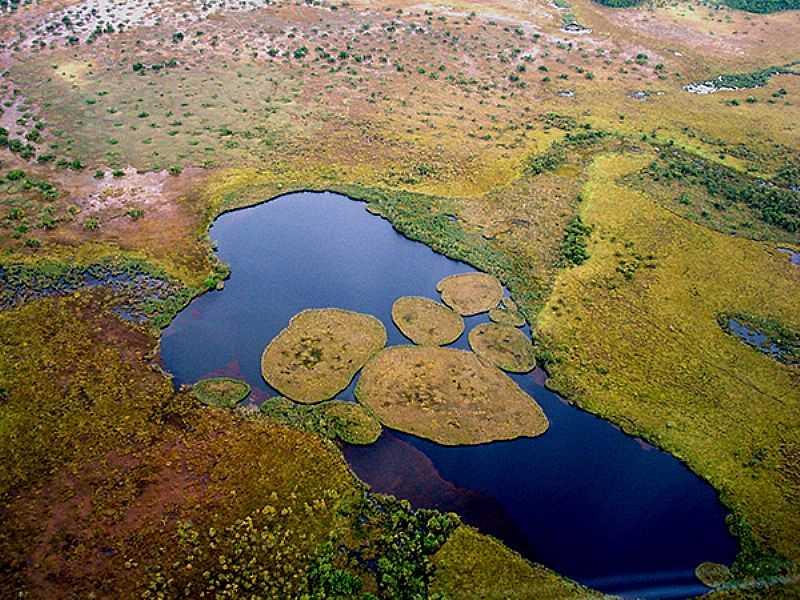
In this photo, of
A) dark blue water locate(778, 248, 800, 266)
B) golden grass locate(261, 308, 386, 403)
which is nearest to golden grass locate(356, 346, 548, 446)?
golden grass locate(261, 308, 386, 403)

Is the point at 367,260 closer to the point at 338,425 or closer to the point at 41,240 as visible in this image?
the point at 338,425

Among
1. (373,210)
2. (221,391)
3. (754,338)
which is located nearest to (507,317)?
(373,210)

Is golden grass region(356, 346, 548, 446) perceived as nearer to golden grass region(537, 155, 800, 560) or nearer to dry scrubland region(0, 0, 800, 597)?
golden grass region(537, 155, 800, 560)

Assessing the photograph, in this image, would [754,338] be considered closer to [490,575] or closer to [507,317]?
[507,317]

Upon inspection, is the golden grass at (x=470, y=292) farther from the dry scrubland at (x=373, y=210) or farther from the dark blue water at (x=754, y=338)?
the dark blue water at (x=754, y=338)

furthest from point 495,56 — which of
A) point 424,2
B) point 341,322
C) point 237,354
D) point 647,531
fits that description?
point 647,531

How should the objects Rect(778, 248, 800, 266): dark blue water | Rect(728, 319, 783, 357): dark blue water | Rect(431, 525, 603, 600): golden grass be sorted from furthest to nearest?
Rect(778, 248, 800, 266): dark blue water < Rect(728, 319, 783, 357): dark blue water < Rect(431, 525, 603, 600): golden grass
